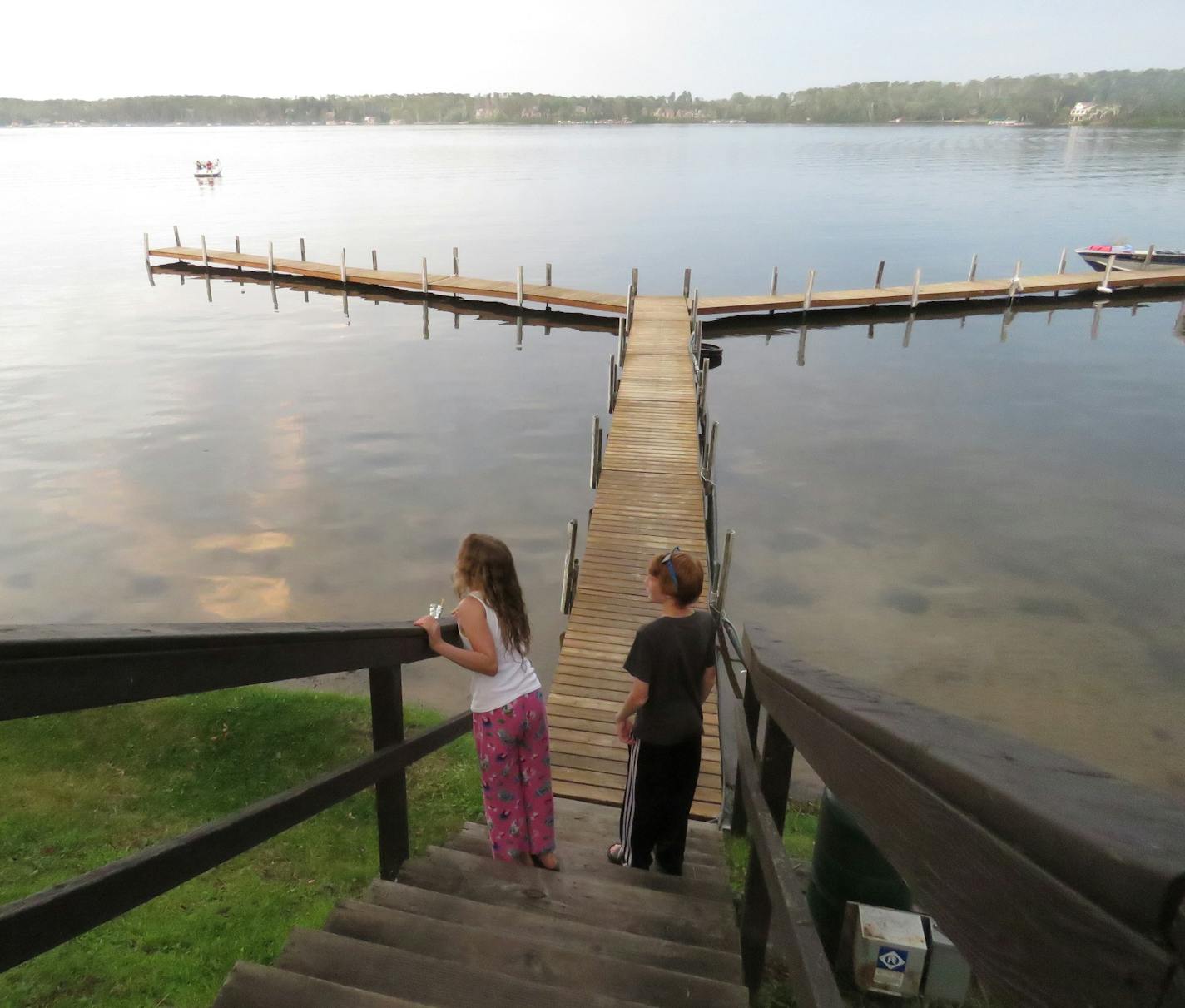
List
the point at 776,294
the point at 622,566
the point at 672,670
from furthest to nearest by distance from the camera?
the point at 776,294
the point at 622,566
the point at 672,670

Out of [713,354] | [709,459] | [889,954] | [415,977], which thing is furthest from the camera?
[713,354]

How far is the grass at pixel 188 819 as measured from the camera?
12.9 ft

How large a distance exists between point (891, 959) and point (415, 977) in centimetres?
262

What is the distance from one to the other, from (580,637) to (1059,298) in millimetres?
33126

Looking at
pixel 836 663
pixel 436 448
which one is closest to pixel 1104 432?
pixel 836 663

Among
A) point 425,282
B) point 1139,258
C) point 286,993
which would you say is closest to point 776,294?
point 425,282

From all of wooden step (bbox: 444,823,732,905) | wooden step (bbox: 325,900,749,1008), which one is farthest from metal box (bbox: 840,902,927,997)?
wooden step (bbox: 325,900,749,1008)

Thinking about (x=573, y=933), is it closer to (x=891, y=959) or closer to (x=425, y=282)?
(x=891, y=959)

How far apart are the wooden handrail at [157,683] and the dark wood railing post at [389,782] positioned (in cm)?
11

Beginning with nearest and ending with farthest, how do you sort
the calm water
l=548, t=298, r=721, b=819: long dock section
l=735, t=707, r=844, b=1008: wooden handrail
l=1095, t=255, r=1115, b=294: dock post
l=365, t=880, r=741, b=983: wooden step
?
l=735, t=707, r=844, b=1008: wooden handrail < l=365, t=880, r=741, b=983: wooden step < l=548, t=298, r=721, b=819: long dock section < the calm water < l=1095, t=255, r=1115, b=294: dock post

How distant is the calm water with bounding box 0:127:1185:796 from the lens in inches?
493

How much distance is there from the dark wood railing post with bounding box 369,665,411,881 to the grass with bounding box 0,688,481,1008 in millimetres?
1317

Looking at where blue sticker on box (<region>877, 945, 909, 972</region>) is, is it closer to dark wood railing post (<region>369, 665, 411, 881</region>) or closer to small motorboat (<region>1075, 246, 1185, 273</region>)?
dark wood railing post (<region>369, 665, 411, 881</region>)

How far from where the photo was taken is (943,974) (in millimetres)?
3955
